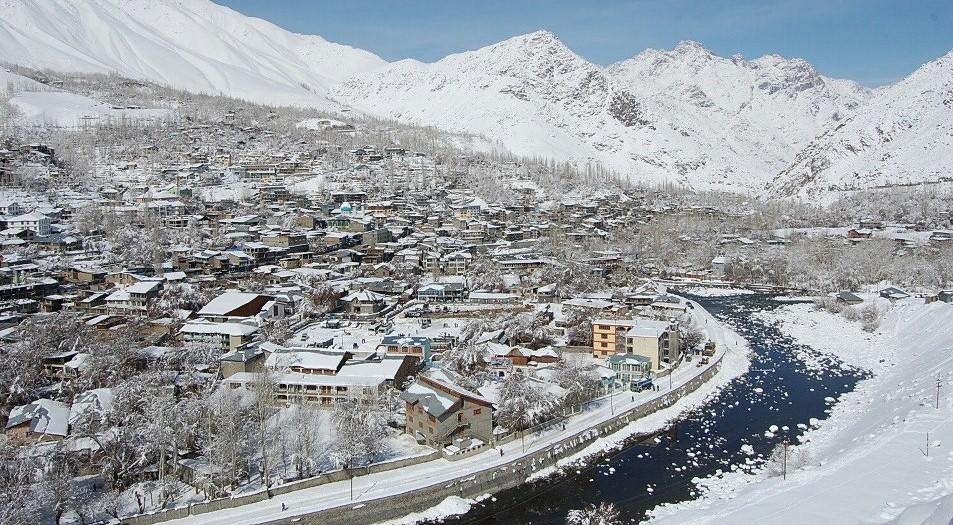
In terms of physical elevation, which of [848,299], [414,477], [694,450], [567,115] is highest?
[567,115]

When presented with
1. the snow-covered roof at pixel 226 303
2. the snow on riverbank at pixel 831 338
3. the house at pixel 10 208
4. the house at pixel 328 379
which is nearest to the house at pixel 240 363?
the house at pixel 328 379

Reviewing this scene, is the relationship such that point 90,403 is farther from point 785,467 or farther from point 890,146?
point 890,146

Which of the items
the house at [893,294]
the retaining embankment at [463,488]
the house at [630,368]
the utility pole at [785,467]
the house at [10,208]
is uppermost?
the house at [10,208]

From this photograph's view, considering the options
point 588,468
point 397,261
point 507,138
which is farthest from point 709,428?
point 507,138

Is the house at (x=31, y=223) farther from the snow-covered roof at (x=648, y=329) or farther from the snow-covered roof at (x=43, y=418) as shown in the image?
the snow-covered roof at (x=648, y=329)

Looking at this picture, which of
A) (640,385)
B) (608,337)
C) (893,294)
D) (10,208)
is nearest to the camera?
(640,385)

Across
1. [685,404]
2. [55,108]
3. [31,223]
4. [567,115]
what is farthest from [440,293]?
[567,115]

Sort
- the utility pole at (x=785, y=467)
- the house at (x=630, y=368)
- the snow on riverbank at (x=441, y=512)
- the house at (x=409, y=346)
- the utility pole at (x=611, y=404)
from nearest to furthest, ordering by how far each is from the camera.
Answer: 1. the snow on riverbank at (x=441, y=512)
2. the utility pole at (x=785, y=467)
3. the utility pole at (x=611, y=404)
4. the house at (x=630, y=368)
5. the house at (x=409, y=346)

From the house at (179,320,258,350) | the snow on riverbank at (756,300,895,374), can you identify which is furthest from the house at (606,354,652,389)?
the house at (179,320,258,350)
